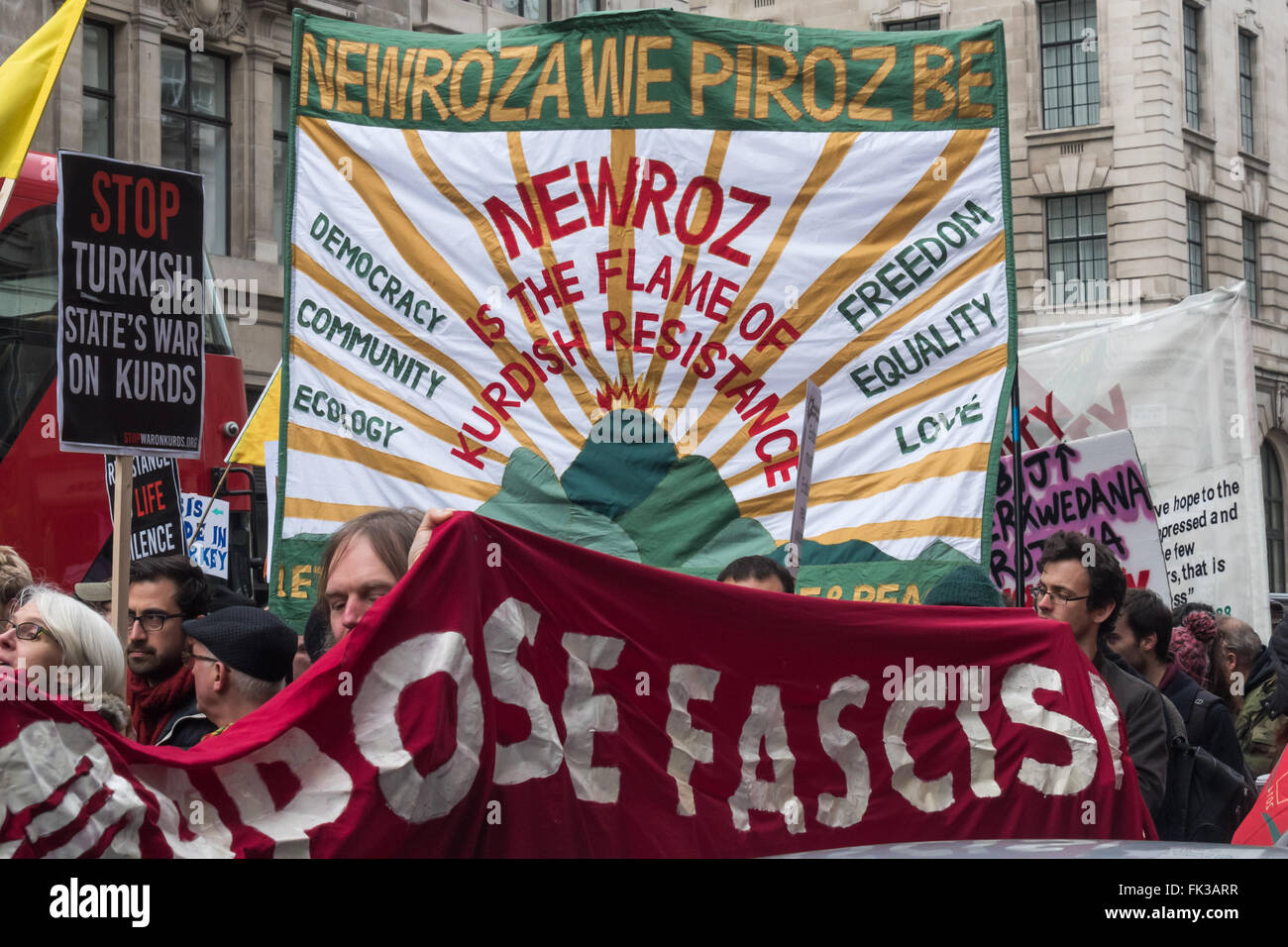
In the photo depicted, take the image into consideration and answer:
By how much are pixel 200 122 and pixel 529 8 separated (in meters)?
6.63

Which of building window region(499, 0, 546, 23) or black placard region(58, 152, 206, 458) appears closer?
black placard region(58, 152, 206, 458)

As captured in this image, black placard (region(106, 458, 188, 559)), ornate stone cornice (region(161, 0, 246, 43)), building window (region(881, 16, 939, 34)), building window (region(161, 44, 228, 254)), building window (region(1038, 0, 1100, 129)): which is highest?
building window (region(881, 16, 939, 34))

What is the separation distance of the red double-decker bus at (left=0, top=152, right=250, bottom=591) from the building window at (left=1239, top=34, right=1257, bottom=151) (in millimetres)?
32708

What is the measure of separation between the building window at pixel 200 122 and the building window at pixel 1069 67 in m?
20.7

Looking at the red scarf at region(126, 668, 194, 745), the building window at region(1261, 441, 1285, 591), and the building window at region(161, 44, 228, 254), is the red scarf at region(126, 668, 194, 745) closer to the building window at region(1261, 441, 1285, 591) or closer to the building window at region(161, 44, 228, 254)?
the building window at region(161, 44, 228, 254)

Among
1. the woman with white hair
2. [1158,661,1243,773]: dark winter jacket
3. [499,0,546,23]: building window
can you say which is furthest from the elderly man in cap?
[499,0,546,23]: building window

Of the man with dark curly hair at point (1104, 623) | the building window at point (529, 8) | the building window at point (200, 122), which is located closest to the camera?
the man with dark curly hair at point (1104, 623)

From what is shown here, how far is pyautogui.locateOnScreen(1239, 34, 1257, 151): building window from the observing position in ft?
130

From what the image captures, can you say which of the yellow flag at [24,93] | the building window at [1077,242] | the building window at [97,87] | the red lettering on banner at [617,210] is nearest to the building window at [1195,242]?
the building window at [1077,242]

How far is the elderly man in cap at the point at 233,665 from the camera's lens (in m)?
4.55

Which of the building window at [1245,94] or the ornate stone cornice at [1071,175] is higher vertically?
the building window at [1245,94]

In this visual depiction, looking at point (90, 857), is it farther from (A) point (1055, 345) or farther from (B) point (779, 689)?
(A) point (1055, 345)

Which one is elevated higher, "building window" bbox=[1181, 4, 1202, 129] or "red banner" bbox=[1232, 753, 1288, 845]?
"building window" bbox=[1181, 4, 1202, 129]

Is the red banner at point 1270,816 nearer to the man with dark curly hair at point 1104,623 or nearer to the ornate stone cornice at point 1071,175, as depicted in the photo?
the man with dark curly hair at point 1104,623
